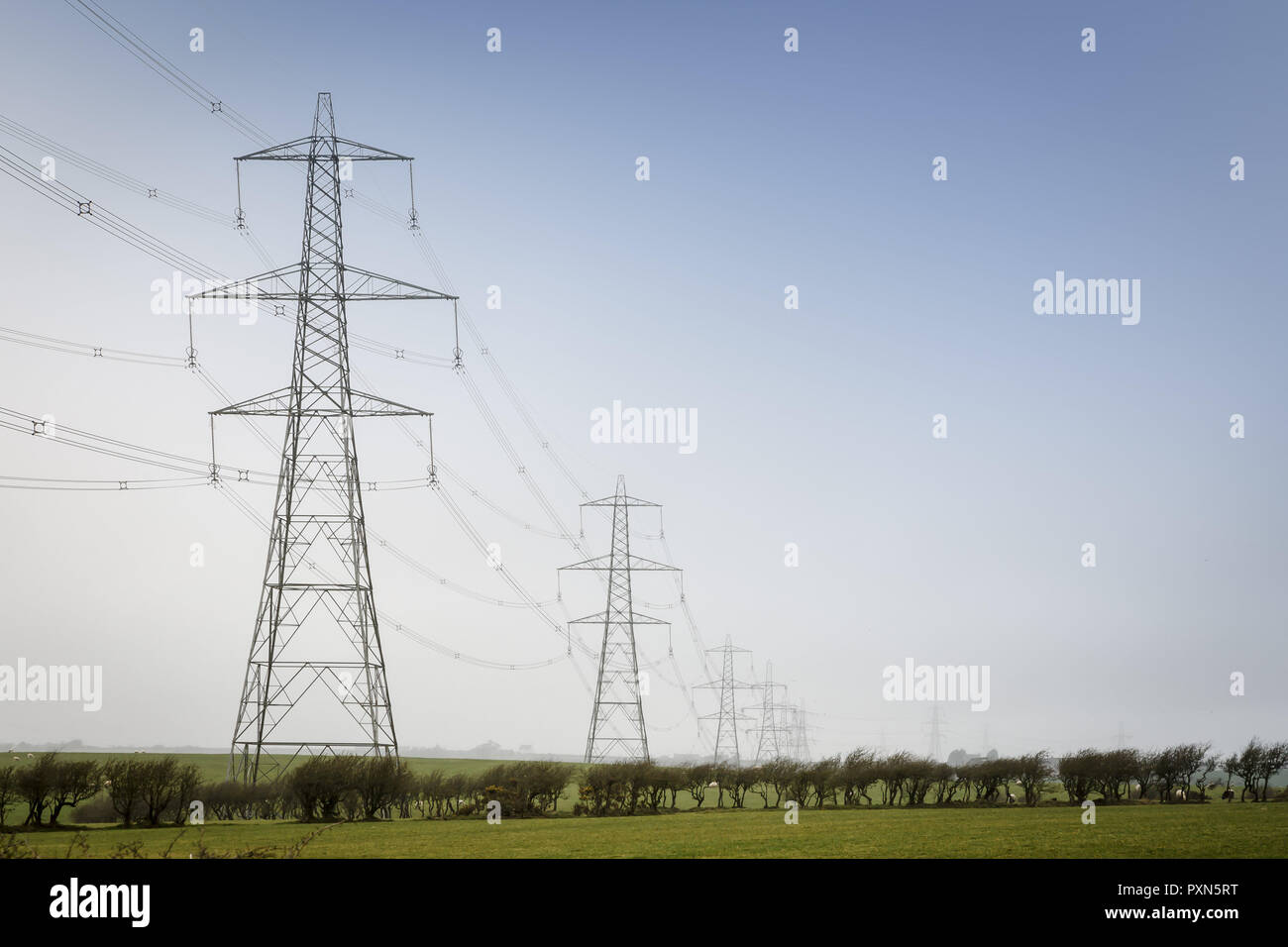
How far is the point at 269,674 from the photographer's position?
36.8 meters

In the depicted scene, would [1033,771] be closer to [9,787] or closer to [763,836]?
[763,836]

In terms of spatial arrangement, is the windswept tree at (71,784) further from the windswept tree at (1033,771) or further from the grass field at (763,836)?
the windswept tree at (1033,771)

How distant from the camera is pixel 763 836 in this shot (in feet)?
124

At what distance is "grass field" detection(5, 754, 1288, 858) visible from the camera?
30188 mm

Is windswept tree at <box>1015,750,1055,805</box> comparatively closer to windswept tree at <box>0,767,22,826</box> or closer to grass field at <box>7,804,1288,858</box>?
grass field at <box>7,804,1288,858</box>

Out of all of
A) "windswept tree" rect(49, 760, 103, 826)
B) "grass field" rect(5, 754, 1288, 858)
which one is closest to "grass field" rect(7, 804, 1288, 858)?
"grass field" rect(5, 754, 1288, 858)

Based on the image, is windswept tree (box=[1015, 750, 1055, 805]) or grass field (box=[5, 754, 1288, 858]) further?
windswept tree (box=[1015, 750, 1055, 805])

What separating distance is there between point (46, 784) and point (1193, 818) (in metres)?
47.8

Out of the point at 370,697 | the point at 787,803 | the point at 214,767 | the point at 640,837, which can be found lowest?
the point at 214,767

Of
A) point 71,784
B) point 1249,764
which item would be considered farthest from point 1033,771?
point 71,784

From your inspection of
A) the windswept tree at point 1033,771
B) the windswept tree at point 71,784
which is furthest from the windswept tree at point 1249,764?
the windswept tree at point 71,784

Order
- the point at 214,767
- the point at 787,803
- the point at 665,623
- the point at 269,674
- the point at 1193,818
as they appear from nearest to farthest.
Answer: the point at 269,674
the point at 1193,818
the point at 787,803
the point at 665,623
the point at 214,767
